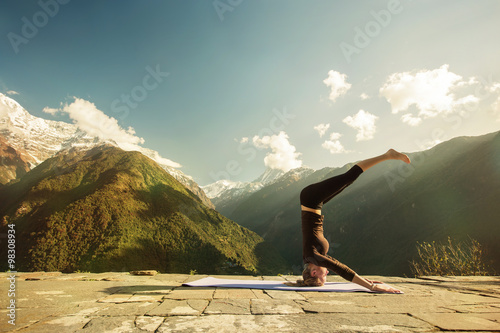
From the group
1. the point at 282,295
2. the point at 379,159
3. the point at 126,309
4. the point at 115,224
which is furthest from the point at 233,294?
the point at 115,224

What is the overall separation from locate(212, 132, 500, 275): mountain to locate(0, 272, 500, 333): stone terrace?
60.5 metres

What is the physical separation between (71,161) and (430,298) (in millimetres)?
134445

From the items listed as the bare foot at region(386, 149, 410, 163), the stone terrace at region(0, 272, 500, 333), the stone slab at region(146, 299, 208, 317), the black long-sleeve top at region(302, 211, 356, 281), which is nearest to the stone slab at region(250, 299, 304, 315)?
the stone terrace at region(0, 272, 500, 333)

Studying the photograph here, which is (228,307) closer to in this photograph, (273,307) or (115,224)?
(273,307)

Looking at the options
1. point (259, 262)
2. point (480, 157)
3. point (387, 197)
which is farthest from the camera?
point (387, 197)

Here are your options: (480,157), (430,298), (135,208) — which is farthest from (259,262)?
(430,298)

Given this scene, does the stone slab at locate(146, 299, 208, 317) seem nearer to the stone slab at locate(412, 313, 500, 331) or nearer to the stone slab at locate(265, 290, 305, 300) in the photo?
the stone slab at locate(265, 290, 305, 300)

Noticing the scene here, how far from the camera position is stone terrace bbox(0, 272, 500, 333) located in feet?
7.56

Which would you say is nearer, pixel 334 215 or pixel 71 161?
pixel 71 161

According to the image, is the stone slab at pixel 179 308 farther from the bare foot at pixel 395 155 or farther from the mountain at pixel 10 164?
the mountain at pixel 10 164

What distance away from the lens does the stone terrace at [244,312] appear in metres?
2.30

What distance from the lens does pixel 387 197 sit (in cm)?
11356

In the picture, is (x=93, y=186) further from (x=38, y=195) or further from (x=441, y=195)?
(x=441, y=195)

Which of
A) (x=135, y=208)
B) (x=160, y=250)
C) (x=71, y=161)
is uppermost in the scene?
(x=71, y=161)
